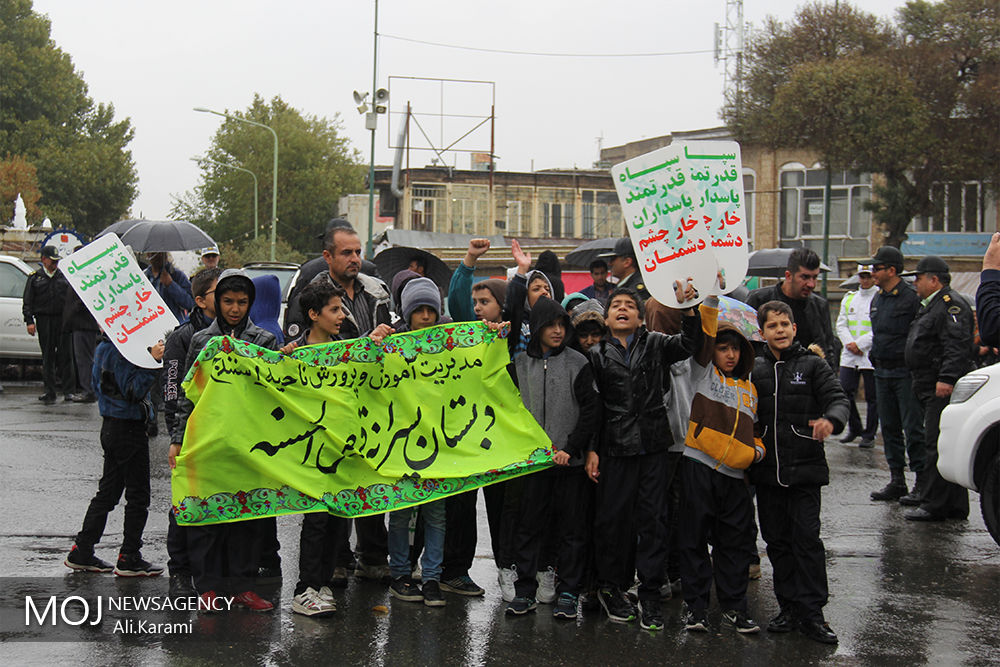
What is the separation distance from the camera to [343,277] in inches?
274

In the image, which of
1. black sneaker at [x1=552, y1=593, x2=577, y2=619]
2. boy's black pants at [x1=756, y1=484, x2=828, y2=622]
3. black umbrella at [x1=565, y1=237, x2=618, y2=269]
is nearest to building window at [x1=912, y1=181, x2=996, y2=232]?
black umbrella at [x1=565, y1=237, x2=618, y2=269]

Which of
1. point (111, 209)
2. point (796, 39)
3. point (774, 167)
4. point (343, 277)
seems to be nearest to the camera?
point (343, 277)

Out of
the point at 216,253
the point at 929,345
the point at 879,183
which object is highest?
the point at 879,183

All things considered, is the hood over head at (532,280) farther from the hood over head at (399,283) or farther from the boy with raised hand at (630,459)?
the hood over head at (399,283)

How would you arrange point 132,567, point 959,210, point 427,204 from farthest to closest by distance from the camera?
point 427,204
point 959,210
point 132,567

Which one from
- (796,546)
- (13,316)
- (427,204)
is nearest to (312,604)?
(796,546)

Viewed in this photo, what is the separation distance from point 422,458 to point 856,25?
89.5 ft

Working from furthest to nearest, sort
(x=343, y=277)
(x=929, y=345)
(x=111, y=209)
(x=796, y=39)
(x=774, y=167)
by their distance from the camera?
(x=111, y=209), (x=774, y=167), (x=796, y=39), (x=929, y=345), (x=343, y=277)

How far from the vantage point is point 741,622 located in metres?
5.98

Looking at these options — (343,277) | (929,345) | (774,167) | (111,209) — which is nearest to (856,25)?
(774,167)

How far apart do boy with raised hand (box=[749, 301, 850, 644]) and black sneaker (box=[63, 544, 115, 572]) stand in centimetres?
397

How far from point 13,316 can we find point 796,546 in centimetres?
1458

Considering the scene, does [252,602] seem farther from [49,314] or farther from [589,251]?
[49,314]

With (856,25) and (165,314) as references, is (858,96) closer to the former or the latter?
(856,25)
